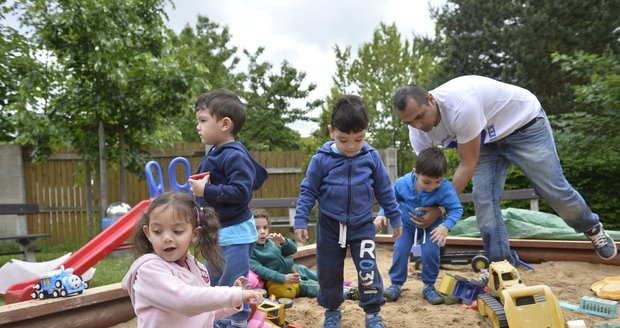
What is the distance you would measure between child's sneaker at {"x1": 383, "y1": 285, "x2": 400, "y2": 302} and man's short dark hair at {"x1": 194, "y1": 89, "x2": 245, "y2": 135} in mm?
1500

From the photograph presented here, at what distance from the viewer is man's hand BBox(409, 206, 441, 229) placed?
3.25 metres

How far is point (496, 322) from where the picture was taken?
236cm

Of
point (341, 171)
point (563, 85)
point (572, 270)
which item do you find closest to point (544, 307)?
point (341, 171)

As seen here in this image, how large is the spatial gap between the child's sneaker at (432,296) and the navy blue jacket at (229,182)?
54.4 inches

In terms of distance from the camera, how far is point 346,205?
256cm

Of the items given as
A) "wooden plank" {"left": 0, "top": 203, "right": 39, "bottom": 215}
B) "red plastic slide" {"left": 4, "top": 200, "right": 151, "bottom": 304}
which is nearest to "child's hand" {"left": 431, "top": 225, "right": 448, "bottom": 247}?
"red plastic slide" {"left": 4, "top": 200, "right": 151, "bottom": 304}

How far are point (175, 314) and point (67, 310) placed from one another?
121 centimetres

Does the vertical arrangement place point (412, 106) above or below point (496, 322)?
above

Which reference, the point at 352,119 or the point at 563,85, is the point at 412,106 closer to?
the point at 352,119

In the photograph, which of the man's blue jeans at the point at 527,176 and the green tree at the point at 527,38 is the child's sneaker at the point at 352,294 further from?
the green tree at the point at 527,38

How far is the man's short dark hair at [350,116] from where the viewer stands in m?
2.46

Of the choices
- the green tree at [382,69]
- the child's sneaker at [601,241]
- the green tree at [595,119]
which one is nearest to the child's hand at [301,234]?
the child's sneaker at [601,241]

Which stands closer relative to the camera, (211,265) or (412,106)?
(211,265)

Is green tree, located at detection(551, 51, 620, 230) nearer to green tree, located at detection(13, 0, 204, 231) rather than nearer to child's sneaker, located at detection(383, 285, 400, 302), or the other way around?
child's sneaker, located at detection(383, 285, 400, 302)
